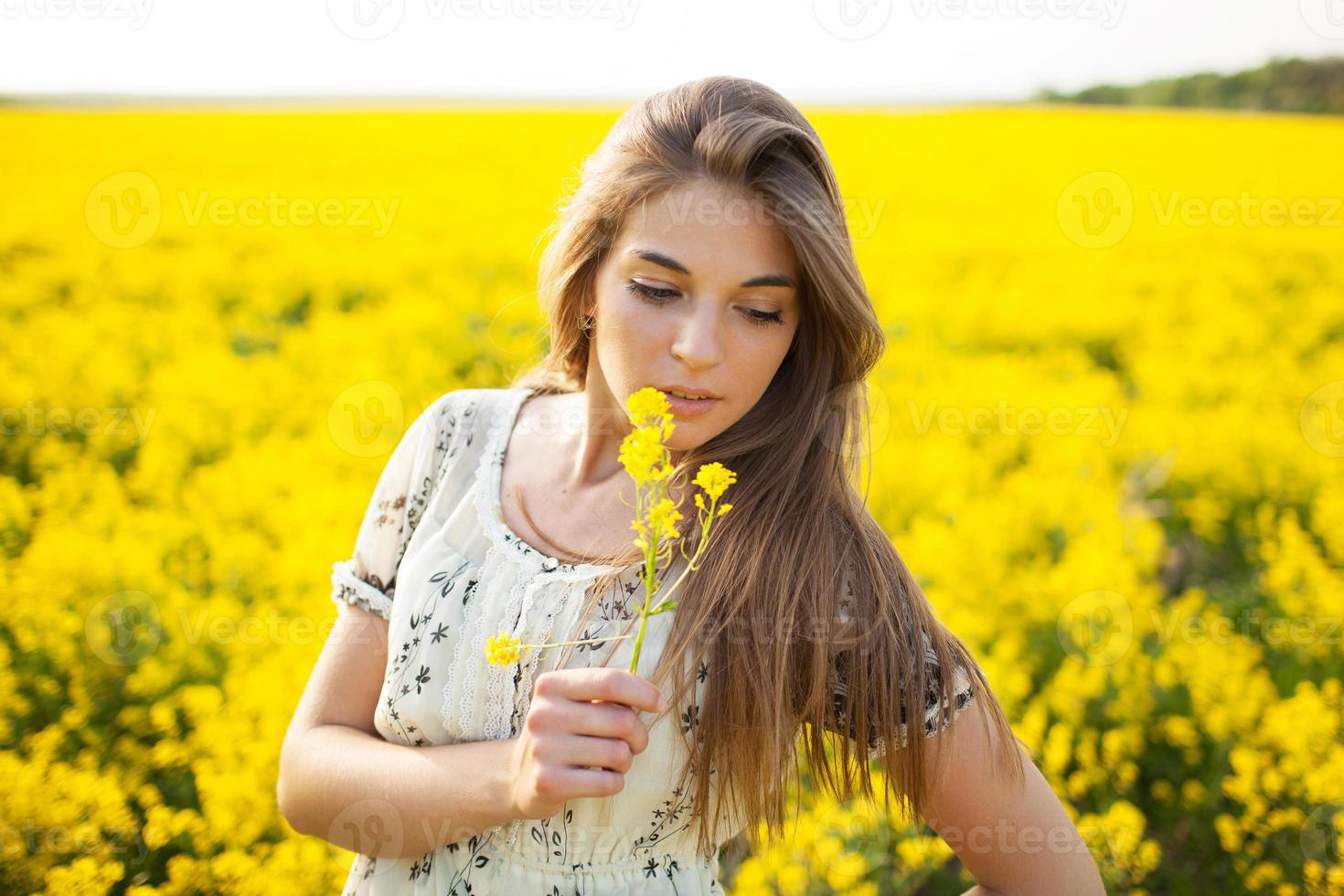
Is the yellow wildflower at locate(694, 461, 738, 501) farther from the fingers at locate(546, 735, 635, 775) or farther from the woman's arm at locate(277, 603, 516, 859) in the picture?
the woman's arm at locate(277, 603, 516, 859)

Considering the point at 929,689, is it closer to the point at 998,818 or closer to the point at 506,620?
the point at 998,818

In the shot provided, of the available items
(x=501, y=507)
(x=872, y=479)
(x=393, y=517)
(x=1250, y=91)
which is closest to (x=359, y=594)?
(x=393, y=517)

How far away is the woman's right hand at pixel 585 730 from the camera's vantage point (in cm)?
110

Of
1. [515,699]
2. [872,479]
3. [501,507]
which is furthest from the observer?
[872,479]

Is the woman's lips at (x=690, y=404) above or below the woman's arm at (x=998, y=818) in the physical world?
above

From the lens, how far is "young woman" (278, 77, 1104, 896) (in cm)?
130

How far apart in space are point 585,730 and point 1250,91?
17991 mm

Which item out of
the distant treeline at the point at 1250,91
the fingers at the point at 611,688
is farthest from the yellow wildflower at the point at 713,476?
the distant treeline at the point at 1250,91

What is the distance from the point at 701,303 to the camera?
1.28m

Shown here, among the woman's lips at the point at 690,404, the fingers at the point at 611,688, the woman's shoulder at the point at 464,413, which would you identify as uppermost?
the woman's shoulder at the point at 464,413

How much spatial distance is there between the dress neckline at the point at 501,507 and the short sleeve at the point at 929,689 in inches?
12.2

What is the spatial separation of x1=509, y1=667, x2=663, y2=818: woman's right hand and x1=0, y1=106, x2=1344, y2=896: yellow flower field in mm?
1067

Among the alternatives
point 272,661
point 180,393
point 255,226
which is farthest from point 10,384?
point 255,226

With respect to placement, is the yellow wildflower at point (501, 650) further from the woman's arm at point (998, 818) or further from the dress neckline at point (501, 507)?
the woman's arm at point (998, 818)
